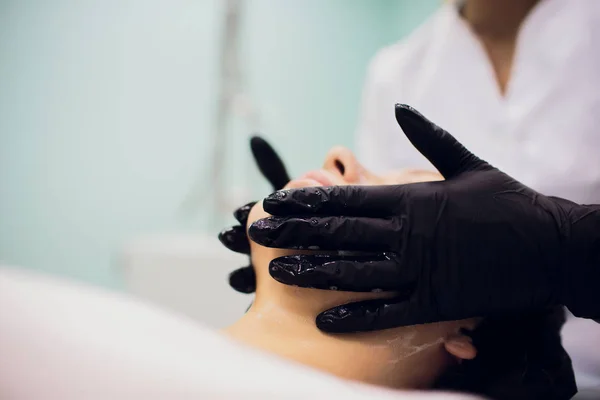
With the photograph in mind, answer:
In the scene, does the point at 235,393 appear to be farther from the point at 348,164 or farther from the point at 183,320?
the point at 348,164

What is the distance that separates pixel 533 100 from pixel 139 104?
1500mm


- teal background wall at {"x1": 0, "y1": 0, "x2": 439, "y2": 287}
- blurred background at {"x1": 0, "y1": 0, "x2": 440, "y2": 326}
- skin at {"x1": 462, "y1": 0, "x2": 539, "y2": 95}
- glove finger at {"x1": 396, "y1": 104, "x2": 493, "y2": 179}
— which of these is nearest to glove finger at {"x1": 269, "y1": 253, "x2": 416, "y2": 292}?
glove finger at {"x1": 396, "y1": 104, "x2": 493, "y2": 179}

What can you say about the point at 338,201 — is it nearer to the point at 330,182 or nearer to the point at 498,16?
the point at 330,182

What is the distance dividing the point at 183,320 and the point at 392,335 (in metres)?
0.29

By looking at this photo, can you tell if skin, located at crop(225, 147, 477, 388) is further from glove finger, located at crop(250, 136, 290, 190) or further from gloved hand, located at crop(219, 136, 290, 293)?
glove finger, located at crop(250, 136, 290, 190)

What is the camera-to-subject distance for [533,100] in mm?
941

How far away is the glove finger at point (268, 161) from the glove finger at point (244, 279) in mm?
158

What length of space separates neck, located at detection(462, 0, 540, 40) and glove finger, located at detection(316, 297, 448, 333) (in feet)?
2.41

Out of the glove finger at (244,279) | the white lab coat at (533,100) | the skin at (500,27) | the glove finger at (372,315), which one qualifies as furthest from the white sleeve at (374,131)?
the glove finger at (372,315)

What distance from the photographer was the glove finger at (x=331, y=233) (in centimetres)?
56

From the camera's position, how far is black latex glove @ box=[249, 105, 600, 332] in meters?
0.55

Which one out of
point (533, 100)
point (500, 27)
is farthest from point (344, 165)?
point (500, 27)

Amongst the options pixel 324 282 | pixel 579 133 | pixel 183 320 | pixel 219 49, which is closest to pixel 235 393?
pixel 183 320

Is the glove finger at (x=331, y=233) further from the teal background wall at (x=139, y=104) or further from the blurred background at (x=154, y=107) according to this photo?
the teal background wall at (x=139, y=104)
